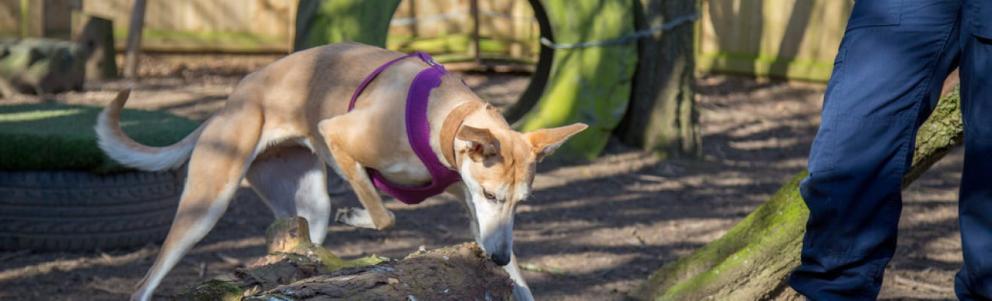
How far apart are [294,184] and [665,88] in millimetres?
3833

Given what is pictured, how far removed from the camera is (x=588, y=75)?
7.96 meters

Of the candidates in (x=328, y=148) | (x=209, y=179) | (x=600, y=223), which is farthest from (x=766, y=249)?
(x=600, y=223)

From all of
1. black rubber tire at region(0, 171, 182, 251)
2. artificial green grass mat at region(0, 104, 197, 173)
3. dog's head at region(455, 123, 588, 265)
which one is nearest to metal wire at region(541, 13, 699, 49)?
artificial green grass mat at region(0, 104, 197, 173)

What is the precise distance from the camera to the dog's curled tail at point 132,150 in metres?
4.68

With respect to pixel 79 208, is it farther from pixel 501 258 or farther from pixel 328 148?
pixel 501 258

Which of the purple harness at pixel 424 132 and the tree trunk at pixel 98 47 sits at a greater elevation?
the purple harness at pixel 424 132

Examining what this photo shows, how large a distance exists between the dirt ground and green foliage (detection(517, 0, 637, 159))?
23cm

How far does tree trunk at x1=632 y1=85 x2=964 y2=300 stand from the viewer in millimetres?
3875

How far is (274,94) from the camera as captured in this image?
4.52 m

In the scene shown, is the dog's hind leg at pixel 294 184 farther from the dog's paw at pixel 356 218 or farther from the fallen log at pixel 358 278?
the fallen log at pixel 358 278

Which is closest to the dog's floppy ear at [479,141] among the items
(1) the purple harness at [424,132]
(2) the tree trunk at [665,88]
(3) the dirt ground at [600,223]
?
(1) the purple harness at [424,132]

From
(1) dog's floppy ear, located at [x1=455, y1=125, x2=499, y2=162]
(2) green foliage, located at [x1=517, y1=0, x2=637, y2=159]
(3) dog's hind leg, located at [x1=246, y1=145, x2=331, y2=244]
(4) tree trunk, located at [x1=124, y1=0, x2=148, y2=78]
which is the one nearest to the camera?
(1) dog's floppy ear, located at [x1=455, y1=125, x2=499, y2=162]

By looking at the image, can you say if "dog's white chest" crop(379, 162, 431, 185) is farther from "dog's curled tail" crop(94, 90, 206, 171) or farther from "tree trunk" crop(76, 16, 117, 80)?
"tree trunk" crop(76, 16, 117, 80)

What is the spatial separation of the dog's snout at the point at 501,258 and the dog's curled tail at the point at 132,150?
1.49 metres
